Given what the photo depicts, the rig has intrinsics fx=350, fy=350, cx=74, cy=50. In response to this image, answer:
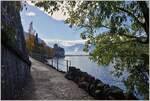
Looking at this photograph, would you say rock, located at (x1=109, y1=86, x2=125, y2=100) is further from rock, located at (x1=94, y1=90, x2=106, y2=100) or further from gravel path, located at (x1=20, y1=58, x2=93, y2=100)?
gravel path, located at (x1=20, y1=58, x2=93, y2=100)

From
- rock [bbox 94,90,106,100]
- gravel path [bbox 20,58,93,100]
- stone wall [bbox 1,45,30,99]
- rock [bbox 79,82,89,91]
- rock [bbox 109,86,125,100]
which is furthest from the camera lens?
rock [bbox 79,82,89,91]

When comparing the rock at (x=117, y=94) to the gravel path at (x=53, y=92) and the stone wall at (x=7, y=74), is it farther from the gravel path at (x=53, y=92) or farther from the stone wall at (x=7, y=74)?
the stone wall at (x=7, y=74)

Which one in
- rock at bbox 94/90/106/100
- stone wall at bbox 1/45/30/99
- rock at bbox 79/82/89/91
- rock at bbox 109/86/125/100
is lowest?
rock at bbox 79/82/89/91

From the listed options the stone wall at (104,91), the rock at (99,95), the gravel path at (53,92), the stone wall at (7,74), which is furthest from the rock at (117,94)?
the stone wall at (7,74)

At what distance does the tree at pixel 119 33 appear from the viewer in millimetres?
12492

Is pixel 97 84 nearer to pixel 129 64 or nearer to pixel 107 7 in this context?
pixel 129 64

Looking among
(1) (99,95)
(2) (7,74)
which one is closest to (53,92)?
(1) (99,95)

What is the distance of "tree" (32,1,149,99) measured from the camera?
1249 cm

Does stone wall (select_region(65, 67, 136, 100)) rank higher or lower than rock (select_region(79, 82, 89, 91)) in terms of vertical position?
higher

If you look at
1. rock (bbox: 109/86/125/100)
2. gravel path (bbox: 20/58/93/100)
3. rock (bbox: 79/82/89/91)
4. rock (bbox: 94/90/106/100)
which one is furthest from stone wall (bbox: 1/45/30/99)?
rock (bbox: 79/82/89/91)

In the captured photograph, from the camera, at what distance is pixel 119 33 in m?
13.8

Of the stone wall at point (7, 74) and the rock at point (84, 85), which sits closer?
the stone wall at point (7, 74)

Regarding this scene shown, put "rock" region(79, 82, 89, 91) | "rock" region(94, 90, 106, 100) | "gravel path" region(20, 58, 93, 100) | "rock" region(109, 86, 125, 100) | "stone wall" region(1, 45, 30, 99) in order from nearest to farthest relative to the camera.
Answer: "stone wall" region(1, 45, 30, 99), "rock" region(109, 86, 125, 100), "rock" region(94, 90, 106, 100), "gravel path" region(20, 58, 93, 100), "rock" region(79, 82, 89, 91)

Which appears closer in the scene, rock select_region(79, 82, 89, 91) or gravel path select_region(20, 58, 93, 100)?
gravel path select_region(20, 58, 93, 100)
